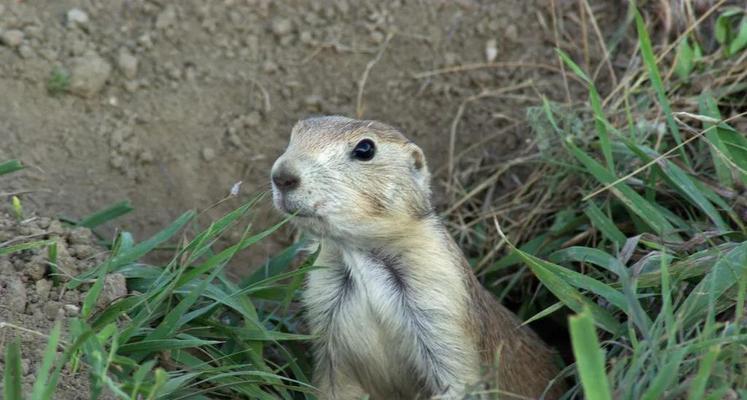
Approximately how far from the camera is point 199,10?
22.3ft

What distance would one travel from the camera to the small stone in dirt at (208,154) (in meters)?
6.47

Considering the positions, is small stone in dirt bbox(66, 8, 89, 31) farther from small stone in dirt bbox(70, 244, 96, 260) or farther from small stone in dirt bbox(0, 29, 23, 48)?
small stone in dirt bbox(70, 244, 96, 260)

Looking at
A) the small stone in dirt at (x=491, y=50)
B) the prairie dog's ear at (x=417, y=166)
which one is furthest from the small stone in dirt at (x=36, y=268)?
the small stone in dirt at (x=491, y=50)

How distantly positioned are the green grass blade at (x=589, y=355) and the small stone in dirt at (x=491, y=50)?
384 centimetres

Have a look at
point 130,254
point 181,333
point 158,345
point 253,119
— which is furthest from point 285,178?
point 253,119

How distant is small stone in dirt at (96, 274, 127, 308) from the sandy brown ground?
1.40m

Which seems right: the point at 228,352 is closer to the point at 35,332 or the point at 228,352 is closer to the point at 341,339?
the point at 341,339

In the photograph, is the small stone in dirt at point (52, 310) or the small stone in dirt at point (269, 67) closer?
the small stone in dirt at point (52, 310)

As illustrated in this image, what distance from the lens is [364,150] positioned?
14.7 feet

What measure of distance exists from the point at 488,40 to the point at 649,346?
3467 millimetres

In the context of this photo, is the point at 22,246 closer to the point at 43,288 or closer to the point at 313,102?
the point at 43,288

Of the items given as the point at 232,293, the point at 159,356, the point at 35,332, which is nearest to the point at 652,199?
the point at 232,293

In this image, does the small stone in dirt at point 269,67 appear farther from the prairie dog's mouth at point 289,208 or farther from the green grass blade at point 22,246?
the prairie dog's mouth at point 289,208

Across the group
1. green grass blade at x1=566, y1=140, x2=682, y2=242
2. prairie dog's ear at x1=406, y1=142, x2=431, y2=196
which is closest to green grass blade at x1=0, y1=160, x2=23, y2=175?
prairie dog's ear at x1=406, y1=142, x2=431, y2=196
